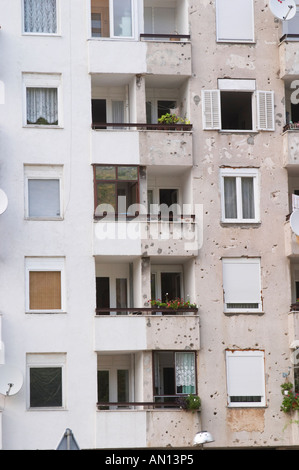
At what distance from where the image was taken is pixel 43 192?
53625 millimetres

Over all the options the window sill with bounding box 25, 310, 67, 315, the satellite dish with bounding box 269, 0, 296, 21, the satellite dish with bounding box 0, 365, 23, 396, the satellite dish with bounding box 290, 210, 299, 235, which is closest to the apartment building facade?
the window sill with bounding box 25, 310, 67, 315

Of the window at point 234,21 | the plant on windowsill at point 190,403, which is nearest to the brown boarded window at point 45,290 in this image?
the plant on windowsill at point 190,403

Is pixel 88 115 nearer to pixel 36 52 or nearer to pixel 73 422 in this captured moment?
pixel 36 52

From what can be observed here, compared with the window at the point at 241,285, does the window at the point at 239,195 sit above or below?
above

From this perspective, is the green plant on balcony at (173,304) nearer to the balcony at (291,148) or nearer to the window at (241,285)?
the window at (241,285)

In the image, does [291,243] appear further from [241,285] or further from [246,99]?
[246,99]

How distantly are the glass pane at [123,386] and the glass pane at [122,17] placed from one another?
1385 centimetres

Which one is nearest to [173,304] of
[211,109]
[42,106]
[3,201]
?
[3,201]

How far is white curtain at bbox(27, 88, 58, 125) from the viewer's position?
5403 centimetres

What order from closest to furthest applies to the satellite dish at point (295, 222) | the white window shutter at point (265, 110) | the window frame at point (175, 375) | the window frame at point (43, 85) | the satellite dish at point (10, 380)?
the satellite dish at point (10, 380), the window frame at point (175, 375), the satellite dish at point (295, 222), the window frame at point (43, 85), the white window shutter at point (265, 110)

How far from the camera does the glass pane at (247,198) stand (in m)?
54.4

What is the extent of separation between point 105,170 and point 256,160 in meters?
6.20

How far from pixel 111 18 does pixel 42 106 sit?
474 centimetres
